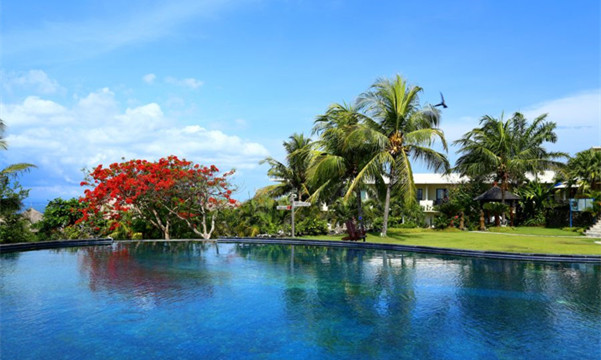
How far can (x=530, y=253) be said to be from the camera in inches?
546

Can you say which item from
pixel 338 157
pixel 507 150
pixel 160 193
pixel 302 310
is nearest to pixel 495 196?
pixel 507 150

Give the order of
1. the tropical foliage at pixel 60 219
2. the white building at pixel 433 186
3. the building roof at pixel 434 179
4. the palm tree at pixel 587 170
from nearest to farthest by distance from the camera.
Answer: the tropical foliage at pixel 60 219
the palm tree at pixel 587 170
the white building at pixel 433 186
the building roof at pixel 434 179

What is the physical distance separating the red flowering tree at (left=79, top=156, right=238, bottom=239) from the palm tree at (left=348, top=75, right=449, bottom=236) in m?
7.31

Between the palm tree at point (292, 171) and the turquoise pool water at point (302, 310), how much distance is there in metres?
10.2

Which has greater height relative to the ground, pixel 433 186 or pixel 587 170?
pixel 587 170

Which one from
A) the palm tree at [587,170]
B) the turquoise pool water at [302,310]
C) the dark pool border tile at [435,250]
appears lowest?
the turquoise pool water at [302,310]

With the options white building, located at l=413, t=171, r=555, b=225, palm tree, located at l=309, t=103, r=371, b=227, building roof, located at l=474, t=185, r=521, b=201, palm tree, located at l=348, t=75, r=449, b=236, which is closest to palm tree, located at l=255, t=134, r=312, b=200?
palm tree, located at l=309, t=103, r=371, b=227

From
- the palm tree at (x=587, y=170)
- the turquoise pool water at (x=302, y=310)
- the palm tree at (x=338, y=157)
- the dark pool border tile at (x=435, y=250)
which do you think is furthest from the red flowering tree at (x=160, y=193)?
the palm tree at (x=587, y=170)

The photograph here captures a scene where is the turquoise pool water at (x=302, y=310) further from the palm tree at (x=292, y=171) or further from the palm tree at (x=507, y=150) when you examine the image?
the palm tree at (x=507, y=150)

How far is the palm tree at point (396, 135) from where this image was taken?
750 inches

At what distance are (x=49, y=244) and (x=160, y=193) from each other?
5197 mm

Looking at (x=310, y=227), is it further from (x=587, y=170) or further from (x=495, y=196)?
(x=587, y=170)

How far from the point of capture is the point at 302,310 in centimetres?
786

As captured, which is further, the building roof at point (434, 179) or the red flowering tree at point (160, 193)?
the building roof at point (434, 179)
